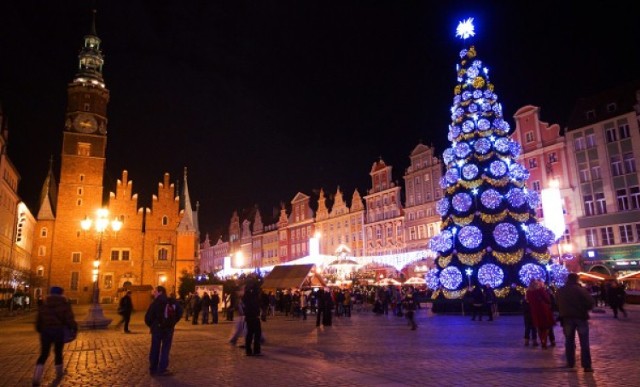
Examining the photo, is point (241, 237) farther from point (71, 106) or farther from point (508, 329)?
point (508, 329)

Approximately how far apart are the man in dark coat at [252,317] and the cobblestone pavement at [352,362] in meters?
0.37

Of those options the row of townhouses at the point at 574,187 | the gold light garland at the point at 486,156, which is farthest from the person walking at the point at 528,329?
the row of townhouses at the point at 574,187

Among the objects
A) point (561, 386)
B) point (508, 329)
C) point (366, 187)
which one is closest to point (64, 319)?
point (561, 386)

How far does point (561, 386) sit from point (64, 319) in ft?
25.0

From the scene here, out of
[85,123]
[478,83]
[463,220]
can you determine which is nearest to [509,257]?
[463,220]

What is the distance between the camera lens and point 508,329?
15.8m

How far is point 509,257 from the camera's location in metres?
22.4

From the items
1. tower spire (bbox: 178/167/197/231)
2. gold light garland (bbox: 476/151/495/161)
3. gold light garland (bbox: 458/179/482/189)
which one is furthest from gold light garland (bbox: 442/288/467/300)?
tower spire (bbox: 178/167/197/231)

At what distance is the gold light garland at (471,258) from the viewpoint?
74.9ft

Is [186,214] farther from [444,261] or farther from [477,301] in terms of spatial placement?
[477,301]

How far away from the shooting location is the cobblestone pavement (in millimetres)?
7473

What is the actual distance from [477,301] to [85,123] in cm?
4774

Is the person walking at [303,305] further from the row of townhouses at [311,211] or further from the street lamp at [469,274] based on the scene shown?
the row of townhouses at [311,211]

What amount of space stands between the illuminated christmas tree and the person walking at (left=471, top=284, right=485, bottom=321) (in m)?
0.81
